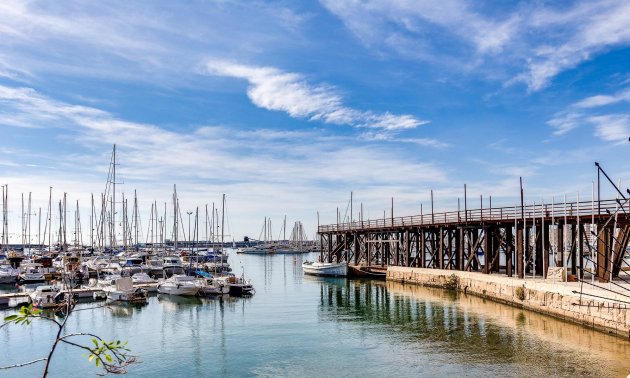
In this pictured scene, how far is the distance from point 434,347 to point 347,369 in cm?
607

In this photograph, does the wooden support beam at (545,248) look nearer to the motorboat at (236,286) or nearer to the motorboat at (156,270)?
the motorboat at (236,286)

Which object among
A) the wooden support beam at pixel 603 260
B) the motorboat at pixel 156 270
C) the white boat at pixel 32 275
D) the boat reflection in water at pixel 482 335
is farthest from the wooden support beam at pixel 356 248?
the white boat at pixel 32 275

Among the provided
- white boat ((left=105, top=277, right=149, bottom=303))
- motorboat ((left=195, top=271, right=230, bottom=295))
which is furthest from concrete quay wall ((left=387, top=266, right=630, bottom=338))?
white boat ((left=105, top=277, right=149, bottom=303))

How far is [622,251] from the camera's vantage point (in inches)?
1293

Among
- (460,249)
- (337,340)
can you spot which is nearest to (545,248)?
(460,249)

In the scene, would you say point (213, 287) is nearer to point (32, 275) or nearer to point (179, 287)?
point (179, 287)

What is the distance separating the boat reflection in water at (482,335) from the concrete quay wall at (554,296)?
66 cm

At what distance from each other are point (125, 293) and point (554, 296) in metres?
34.3

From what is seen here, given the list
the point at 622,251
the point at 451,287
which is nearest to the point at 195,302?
the point at 451,287

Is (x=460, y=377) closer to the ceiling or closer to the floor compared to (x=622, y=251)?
closer to the floor

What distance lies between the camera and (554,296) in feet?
108

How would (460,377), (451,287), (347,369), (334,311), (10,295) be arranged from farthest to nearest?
1. (451,287)
2. (10,295)
3. (334,311)
4. (347,369)
5. (460,377)

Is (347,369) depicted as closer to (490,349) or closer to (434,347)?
(434,347)

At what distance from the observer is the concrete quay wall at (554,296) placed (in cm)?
2728
